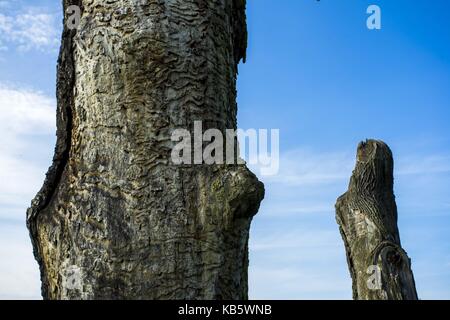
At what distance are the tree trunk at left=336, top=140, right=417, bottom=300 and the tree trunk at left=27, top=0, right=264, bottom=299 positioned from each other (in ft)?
1.76

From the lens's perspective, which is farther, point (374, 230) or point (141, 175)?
point (374, 230)

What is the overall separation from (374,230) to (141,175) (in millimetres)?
1096

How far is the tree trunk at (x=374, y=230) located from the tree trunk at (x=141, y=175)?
0.54 meters

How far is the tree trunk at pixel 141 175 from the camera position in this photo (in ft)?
8.77

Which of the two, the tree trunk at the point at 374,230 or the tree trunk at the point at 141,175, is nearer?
the tree trunk at the point at 141,175

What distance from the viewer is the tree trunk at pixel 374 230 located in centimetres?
287

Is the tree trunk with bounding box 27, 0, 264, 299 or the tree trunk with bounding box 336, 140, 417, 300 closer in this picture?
the tree trunk with bounding box 27, 0, 264, 299

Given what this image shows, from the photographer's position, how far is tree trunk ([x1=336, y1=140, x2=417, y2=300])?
2.87m

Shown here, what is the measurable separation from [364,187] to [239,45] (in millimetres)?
980

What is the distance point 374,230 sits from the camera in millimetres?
3055

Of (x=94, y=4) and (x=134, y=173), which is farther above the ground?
(x=94, y=4)

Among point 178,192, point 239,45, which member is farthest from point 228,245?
point 239,45

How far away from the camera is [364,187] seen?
3.18 metres
